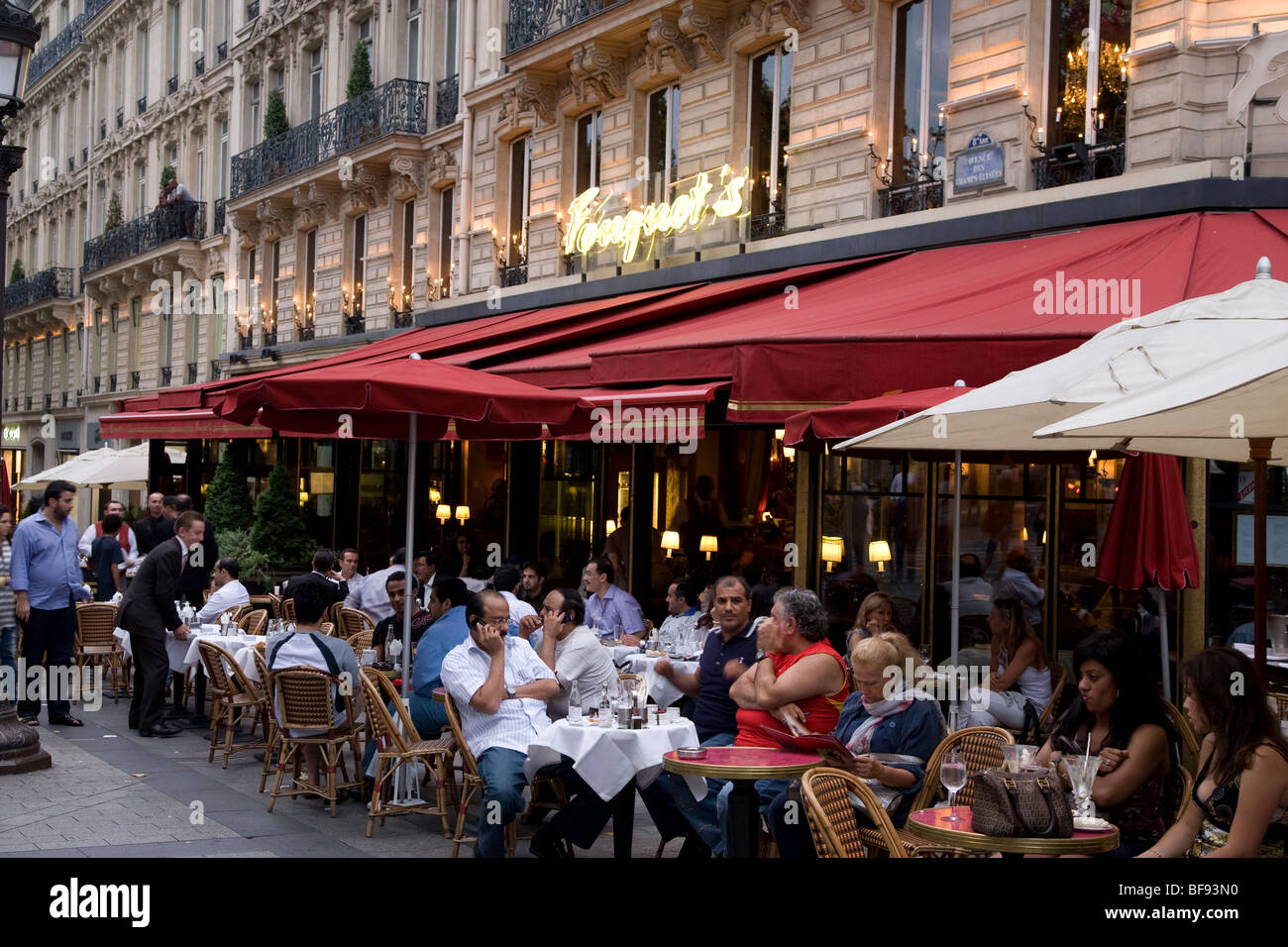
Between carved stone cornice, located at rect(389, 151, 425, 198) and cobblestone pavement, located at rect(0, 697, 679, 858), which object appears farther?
carved stone cornice, located at rect(389, 151, 425, 198)

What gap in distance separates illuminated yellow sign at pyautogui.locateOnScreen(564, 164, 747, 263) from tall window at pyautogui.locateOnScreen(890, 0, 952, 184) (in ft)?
7.09

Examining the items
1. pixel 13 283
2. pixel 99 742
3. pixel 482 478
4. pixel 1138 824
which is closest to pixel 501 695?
pixel 1138 824

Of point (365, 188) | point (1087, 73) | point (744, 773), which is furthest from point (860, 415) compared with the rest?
point (365, 188)

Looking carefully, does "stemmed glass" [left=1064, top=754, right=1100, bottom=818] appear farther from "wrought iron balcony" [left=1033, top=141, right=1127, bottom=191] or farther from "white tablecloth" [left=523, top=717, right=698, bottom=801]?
"wrought iron balcony" [left=1033, top=141, right=1127, bottom=191]

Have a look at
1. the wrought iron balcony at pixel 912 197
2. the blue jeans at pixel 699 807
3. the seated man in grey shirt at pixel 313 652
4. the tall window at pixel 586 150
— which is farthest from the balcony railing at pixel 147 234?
the blue jeans at pixel 699 807

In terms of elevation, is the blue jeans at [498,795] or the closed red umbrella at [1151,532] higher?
the closed red umbrella at [1151,532]

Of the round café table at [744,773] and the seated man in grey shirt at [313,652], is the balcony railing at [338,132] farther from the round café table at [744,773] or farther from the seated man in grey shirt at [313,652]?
the round café table at [744,773]

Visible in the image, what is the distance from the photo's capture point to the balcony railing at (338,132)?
2225 centimetres

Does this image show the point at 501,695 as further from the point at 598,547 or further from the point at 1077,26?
the point at 598,547

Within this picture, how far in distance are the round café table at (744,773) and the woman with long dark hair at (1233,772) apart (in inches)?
66.8

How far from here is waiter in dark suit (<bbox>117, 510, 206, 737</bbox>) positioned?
10.9 metres

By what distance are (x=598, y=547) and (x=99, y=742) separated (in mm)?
7332

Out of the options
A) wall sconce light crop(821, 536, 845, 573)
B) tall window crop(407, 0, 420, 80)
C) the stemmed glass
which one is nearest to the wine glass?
the stemmed glass

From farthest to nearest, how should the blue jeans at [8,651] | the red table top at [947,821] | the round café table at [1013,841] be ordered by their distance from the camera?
the blue jeans at [8,651]
the red table top at [947,821]
the round café table at [1013,841]
